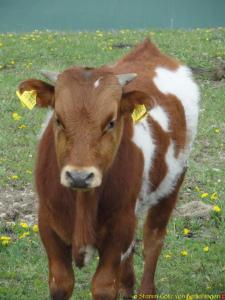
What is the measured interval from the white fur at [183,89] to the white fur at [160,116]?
0.28 meters

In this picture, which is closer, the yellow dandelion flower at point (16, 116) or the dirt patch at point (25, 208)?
the dirt patch at point (25, 208)

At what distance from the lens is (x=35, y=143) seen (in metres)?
11.0

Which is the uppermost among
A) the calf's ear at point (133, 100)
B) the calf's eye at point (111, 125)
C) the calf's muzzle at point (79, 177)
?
the calf's ear at point (133, 100)

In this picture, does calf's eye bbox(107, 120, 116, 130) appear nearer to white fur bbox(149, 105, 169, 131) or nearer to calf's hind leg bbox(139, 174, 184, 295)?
white fur bbox(149, 105, 169, 131)

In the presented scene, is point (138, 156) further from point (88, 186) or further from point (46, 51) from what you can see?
point (46, 51)

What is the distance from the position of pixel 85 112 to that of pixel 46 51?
39.8 feet

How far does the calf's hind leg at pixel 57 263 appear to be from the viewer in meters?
5.83

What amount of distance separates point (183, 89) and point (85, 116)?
241 centimetres

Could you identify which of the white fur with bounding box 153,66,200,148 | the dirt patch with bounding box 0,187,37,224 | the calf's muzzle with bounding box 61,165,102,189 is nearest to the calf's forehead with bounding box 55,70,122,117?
the calf's muzzle with bounding box 61,165,102,189

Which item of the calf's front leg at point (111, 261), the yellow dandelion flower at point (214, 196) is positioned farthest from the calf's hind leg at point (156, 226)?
the yellow dandelion flower at point (214, 196)

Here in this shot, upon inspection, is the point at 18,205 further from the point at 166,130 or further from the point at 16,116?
the point at 16,116

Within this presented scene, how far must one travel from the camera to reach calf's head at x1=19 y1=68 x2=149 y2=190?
16.8 feet

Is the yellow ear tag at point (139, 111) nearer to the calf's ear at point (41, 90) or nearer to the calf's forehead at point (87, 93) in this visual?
the calf's forehead at point (87, 93)

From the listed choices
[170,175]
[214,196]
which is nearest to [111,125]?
[170,175]
